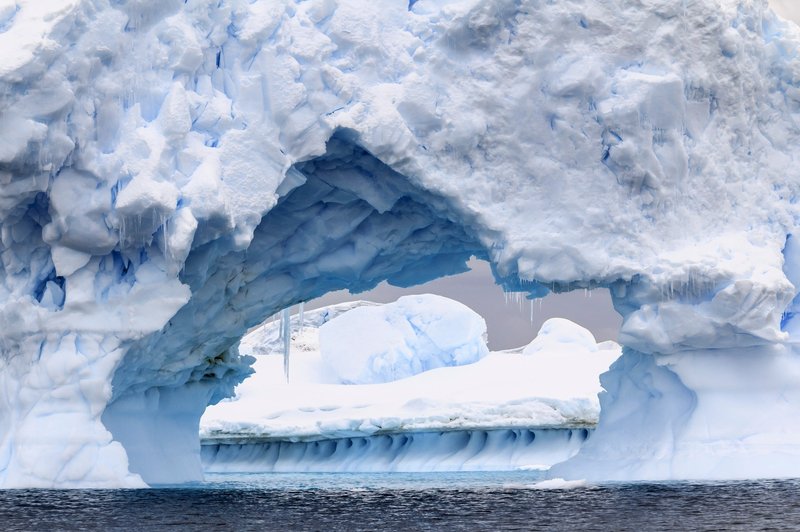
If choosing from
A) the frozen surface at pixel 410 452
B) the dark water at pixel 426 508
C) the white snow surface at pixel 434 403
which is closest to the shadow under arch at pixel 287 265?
the dark water at pixel 426 508

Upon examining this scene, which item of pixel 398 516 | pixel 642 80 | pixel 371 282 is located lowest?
pixel 398 516

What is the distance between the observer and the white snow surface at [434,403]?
2708 centimetres

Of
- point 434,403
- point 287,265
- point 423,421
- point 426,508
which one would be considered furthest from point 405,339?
point 426,508

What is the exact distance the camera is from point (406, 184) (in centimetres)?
1667

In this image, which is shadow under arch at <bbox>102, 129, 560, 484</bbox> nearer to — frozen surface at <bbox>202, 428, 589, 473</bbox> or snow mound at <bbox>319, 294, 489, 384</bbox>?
frozen surface at <bbox>202, 428, 589, 473</bbox>

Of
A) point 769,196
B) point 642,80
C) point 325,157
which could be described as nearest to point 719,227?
point 769,196

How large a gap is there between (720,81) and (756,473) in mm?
5904

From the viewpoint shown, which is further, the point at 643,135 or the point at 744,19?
the point at 744,19

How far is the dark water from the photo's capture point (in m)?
11.0

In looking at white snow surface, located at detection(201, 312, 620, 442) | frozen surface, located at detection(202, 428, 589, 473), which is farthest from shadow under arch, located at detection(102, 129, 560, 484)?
frozen surface, located at detection(202, 428, 589, 473)

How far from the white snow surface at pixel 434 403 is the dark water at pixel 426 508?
32.4 ft

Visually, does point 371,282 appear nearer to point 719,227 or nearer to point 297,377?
point 719,227

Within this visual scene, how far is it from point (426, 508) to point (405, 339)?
72.4ft

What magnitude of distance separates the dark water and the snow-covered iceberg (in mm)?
9919
